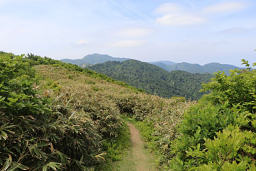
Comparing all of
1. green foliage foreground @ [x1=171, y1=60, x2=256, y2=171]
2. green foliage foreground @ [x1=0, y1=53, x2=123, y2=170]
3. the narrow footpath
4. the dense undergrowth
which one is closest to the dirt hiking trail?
the narrow footpath

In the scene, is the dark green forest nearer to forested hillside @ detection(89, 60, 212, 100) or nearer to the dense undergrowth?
the dense undergrowth

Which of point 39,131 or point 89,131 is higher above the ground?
point 39,131

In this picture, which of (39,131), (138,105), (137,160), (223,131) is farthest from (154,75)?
(223,131)

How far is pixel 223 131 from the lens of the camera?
2598 millimetres

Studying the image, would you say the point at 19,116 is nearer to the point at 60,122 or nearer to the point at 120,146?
the point at 60,122

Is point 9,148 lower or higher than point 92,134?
higher

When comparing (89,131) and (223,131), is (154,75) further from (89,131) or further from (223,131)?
(223,131)

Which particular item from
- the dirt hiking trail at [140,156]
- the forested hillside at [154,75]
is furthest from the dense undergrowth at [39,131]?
the forested hillside at [154,75]

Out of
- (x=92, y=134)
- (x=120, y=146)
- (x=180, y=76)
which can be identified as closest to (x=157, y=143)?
(x=120, y=146)

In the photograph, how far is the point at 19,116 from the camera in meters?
3.23

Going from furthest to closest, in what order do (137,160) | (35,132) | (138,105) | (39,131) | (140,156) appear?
(138,105) < (140,156) < (137,160) < (39,131) < (35,132)

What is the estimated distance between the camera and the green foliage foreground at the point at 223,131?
2.24 metres

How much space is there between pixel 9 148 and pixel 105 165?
10.1ft

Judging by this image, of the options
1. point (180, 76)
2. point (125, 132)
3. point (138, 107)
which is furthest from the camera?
point (180, 76)
